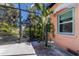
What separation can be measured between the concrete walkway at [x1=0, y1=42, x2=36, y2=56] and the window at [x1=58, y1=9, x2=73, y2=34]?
1.66 metres

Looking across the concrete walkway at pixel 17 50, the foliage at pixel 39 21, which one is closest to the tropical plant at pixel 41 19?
the foliage at pixel 39 21

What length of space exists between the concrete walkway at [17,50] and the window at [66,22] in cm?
166

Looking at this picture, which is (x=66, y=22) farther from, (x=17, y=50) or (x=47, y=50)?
(x=17, y=50)

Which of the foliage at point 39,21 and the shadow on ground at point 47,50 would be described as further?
the foliage at point 39,21

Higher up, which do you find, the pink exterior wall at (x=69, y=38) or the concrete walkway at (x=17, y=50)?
the pink exterior wall at (x=69, y=38)

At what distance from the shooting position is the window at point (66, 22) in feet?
24.3

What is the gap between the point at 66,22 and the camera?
7.86 meters

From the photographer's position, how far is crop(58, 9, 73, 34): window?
24.3 ft

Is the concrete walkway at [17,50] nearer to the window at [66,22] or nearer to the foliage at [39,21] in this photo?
the foliage at [39,21]

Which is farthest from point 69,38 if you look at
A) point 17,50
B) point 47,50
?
point 17,50

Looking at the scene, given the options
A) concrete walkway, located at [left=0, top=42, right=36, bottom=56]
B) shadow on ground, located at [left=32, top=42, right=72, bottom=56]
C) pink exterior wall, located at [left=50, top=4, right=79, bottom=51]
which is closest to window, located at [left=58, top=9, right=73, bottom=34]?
pink exterior wall, located at [left=50, top=4, right=79, bottom=51]

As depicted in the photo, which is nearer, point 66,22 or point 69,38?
point 69,38

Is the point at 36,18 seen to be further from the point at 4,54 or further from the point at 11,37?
the point at 4,54

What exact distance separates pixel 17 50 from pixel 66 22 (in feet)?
7.75
